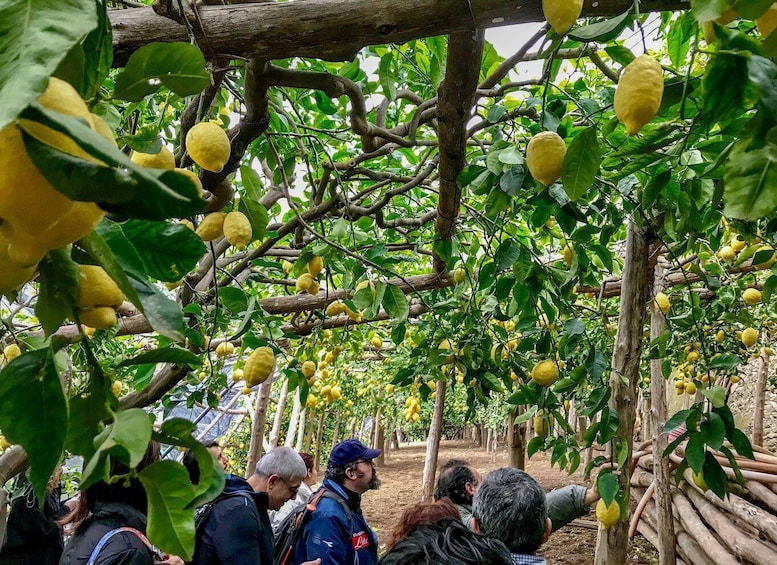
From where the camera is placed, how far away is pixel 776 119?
0.53m

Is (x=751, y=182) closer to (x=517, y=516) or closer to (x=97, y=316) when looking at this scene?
(x=97, y=316)

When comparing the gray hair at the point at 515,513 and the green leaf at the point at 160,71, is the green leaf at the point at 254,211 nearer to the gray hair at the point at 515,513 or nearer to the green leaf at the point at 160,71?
the green leaf at the point at 160,71

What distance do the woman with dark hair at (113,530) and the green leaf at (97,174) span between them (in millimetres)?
1765

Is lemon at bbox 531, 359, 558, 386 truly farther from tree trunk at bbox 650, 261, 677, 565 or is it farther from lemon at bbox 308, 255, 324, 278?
tree trunk at bbox 650, 261, 677, 565

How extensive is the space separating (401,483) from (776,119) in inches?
561

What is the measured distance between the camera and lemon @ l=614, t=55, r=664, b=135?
738 millimetres

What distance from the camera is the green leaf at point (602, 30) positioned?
78cm

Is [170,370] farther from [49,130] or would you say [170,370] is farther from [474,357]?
[49,130]

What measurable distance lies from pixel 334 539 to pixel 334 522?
8cm

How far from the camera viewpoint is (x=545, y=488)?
31.6ft

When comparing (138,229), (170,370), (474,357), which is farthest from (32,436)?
(474,357)

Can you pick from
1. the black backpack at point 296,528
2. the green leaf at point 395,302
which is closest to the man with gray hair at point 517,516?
the green leaf at point 395,302

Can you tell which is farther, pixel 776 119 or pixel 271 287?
pixel 271 287

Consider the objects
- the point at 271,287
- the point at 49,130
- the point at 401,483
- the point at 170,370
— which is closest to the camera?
the point at 49,130
